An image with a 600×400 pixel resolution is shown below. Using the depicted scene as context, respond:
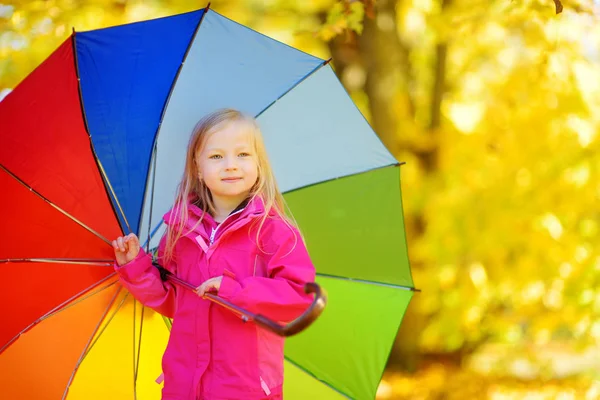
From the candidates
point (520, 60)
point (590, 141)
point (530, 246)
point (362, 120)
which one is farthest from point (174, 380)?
point (520, 60)

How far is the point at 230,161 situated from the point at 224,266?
1.23ft

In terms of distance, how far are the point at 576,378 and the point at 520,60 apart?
360cm

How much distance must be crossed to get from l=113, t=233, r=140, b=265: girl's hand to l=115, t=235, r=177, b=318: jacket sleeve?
22 millimetres

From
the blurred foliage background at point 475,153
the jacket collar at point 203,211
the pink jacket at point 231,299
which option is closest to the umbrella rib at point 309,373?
the pink jacket at point 231,299

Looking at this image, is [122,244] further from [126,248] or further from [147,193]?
[147,193]

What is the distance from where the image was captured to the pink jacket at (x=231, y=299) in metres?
2.60

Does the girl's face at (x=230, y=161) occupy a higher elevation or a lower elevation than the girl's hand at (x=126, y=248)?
higher

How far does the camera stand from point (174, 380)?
2.67 meters

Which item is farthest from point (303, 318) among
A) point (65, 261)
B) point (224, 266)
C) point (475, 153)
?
point (475, 153)

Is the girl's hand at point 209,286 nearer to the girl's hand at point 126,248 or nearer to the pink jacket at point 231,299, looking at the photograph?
the pink jacket at point 231,299

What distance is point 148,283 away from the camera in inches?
109

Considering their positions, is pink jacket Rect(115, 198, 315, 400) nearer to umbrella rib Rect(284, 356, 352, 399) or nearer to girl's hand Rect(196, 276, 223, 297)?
girl's hand Rect(196, 276, 223, 297)

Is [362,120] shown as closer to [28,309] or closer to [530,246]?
[28,309]

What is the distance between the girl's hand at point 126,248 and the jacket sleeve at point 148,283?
2 centimetres
